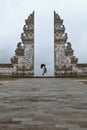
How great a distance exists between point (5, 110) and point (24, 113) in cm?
50

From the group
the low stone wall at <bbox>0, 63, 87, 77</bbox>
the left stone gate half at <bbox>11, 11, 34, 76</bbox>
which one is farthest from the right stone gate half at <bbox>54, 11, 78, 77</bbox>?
the left stone gate half at <bbox>11, 11, 34, 76</bbox>

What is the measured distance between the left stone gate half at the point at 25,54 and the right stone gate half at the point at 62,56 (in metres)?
2.26

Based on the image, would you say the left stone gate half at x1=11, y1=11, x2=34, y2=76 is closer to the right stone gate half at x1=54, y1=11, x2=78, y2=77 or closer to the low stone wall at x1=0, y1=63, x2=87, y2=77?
the low stone wall at x1=0, y1=63, x2=87, y2=77

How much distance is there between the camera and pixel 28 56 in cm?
2717

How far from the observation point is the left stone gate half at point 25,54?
1043 inches

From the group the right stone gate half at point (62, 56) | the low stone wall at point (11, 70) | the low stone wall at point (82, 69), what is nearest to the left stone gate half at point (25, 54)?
the low stone wall at point (11, 70)

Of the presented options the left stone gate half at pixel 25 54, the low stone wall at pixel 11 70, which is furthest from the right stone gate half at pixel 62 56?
the left stone gate half at pixel 25 54


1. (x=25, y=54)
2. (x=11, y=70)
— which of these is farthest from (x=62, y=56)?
(x=11, y=70)

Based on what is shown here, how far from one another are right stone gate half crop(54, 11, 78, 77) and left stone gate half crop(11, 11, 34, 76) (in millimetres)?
2263

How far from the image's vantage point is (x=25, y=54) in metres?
27.2

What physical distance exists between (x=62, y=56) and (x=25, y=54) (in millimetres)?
3475

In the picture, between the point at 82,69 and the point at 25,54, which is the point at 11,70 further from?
the point at 82,69

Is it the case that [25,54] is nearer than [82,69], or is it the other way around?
[82,69]

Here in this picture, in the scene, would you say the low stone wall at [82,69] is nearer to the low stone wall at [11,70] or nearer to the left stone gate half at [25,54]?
the low stone wall at [11,70]
